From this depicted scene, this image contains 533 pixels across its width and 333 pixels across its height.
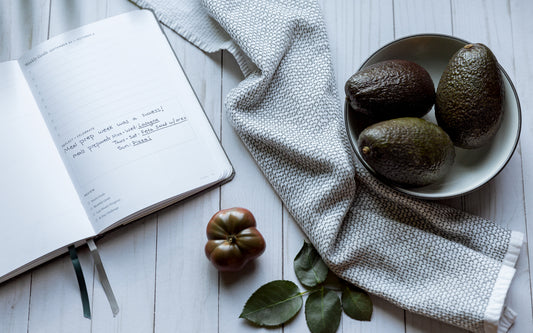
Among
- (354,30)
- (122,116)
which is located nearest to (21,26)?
(122,116)

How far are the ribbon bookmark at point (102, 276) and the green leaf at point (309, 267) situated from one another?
297 mm

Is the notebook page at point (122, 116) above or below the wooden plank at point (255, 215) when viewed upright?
above

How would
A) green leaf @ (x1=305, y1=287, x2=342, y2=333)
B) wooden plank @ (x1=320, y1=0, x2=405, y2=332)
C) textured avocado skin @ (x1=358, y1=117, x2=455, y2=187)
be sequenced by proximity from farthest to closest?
wooden plank @ (x1=320, y1=0, x2=405, y2=332), green leaf @ (x1=305, y1=287, x2=342, y2=333), textured avocado skin @ (x1=358, y1=117, x2=455, y2=187)

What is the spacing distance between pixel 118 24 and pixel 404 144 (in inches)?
21.3

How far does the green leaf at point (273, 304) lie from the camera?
0.79m

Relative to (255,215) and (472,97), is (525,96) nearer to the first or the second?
(472,97)

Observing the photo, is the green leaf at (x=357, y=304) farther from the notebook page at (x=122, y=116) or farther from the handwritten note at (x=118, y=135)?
the handwritten note at (x=118, y=135)

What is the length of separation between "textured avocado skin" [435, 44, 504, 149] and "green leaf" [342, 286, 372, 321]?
28 cm

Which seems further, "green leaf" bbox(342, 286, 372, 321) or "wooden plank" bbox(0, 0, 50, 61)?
"wooden plank" bbox(0, 0, 50, 61)

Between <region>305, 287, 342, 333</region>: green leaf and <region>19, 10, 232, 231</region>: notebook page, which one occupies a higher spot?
<region>19, 10, 232, 231</region>: notebook page

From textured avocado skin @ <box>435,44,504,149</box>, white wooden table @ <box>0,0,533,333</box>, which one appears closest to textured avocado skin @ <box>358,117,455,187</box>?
textured avocado skin @ <box>435,44,504,149</box>

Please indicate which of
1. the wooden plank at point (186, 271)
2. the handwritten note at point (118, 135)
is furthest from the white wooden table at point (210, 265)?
the handwritten note at point (118, 135)

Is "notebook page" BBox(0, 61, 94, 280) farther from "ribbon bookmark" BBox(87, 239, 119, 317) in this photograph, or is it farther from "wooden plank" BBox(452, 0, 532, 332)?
"wooden plank" BBox(452, 0, 532, 332)

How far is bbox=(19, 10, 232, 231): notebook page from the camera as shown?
32.3 inches
